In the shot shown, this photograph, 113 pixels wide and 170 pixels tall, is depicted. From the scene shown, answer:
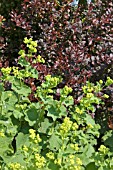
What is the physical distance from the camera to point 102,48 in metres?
A: 3.62

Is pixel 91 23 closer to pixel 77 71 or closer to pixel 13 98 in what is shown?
pixel 77 71

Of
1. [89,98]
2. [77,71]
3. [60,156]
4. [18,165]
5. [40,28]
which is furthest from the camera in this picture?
[40,28]

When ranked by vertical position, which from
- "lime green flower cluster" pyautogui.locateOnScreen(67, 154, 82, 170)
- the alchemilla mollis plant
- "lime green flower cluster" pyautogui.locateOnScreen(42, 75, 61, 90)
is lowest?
"lime green flower cluster" pyautogui.locateOnScreen(67, 154, 82, 170)

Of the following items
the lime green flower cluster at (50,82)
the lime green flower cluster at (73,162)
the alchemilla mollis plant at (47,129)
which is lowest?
the lime green flower cluster at (73,162)

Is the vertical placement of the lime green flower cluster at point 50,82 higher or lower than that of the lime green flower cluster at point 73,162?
higher

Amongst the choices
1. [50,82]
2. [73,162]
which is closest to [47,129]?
[50,82]

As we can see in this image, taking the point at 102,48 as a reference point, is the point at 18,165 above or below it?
below

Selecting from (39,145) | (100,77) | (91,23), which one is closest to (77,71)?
(100,77)

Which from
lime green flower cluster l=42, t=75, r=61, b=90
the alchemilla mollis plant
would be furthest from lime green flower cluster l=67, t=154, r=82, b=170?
lime green flower cluster l=42, t=75, r=61, b=90

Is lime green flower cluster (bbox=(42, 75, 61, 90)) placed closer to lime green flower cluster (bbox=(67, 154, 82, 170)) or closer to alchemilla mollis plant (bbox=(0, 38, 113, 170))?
alchemilla mollis plant (bbox=(0, 38, 113, 170))

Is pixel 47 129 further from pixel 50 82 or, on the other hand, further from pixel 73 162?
pixel 73 162

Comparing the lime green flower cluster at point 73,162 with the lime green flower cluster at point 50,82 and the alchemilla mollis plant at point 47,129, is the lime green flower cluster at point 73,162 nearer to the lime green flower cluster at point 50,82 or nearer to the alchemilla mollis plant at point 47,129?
the alchemilla mollis plant at point 47,129

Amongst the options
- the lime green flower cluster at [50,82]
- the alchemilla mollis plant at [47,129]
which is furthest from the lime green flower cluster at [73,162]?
the lime green flower cluster at [50,82]

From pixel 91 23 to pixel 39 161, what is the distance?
5.43 feet
